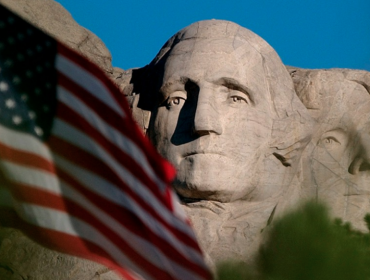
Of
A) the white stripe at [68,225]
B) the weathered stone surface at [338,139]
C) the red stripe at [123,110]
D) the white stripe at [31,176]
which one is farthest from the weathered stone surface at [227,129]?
the white stripe at [31,176]

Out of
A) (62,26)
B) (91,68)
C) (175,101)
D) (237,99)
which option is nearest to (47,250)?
(175,101)

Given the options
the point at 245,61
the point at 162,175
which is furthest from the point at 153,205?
the point at 245,61

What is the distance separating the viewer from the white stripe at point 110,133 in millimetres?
4805

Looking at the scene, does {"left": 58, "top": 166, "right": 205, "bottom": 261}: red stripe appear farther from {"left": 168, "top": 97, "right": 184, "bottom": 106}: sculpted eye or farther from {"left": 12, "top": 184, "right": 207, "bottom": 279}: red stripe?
{"left": 168, "top": 97, "right": 184, "bottom": 106}: sculpted eye

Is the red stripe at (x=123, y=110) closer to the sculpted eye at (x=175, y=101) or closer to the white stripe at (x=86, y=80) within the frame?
the white stripe at (x=86, y=80)

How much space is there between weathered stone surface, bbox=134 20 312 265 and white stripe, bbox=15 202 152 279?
136 inches

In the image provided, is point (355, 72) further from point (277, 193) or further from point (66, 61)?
point (66, 61)

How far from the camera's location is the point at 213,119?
28.3 feet

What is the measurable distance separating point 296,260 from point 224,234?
363 centimetres

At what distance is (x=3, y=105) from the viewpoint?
4621mm

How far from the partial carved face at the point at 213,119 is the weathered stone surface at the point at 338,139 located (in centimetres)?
68

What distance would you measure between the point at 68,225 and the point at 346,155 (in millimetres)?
A: 5216

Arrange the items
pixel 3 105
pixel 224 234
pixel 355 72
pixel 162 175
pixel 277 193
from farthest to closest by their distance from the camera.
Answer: pixel 355 72 < pixel 277 193 < pixel 224 234 < pixel 162 175 < pixel 3 105

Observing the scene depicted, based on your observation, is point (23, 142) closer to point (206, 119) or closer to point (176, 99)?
point (206, 119)
